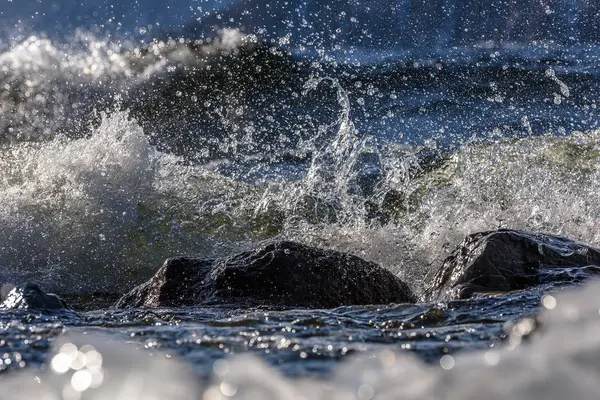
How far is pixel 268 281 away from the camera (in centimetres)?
350

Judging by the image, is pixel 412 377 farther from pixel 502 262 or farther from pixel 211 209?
pixel 211 209

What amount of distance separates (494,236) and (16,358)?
91.7 inches

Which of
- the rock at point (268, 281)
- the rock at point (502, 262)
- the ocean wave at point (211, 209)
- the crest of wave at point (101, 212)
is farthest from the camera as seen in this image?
the crest of wave at point (101, 212)

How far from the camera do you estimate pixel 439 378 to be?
84 centimetres

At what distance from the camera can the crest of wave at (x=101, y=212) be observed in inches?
244

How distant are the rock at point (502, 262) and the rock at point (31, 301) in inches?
54.8

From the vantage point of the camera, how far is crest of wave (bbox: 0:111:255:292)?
6.19 metres

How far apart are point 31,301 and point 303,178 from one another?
19.5 ft

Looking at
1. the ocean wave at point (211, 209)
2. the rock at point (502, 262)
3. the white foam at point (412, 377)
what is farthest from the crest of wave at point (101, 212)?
the white foam at point (412, 377)

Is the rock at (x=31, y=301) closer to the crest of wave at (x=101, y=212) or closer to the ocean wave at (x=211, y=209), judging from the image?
the ocean wave at (x=211, y=209)

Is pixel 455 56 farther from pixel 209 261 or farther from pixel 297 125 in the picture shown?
pixel 209 261

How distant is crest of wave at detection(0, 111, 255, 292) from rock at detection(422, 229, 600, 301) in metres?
2.93

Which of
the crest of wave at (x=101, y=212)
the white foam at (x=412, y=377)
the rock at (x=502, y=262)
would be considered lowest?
the crest of wave at (x=101, y=212)

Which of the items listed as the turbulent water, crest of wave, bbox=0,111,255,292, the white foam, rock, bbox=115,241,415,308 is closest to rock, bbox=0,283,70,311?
the turbulent water
